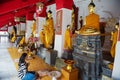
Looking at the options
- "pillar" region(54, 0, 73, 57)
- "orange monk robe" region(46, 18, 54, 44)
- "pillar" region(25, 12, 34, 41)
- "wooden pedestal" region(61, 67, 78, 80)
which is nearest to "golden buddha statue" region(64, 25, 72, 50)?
"pillar" region(54, 0, 73, 57)

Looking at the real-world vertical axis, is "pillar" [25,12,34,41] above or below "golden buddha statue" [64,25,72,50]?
above

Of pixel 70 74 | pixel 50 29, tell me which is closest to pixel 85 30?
pixel 70 74

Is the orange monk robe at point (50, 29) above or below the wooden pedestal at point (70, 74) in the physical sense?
above

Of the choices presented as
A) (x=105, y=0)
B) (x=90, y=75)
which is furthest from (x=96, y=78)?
(x=105, y=0)

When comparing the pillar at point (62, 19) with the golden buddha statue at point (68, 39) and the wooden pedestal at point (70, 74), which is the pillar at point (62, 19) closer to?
the golden buddha statue at point (68, 39)

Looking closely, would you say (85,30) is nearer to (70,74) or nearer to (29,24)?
(70,74)

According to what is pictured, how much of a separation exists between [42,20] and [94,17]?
5039 mm

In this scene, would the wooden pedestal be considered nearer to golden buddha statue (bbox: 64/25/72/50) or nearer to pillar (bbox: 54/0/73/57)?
golden buddha statue (bbox: 64/25/72/50)

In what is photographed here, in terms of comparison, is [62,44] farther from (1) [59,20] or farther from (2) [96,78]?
(2) [96,78]

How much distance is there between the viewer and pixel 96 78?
4598mm

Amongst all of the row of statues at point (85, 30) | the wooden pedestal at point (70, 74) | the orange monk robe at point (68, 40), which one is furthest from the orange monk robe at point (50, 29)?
the wooden pedestal at point (70, 74)

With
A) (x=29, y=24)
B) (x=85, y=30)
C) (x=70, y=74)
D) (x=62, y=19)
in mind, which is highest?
(x=29, y=24)

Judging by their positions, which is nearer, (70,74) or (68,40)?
(70,74)

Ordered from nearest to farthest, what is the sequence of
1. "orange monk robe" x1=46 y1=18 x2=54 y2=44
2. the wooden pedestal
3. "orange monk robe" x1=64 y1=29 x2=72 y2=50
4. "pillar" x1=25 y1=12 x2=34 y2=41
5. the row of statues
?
the wooden pedestal → the row of statues → "orange monk robe" x1=64 y1=29 x2=72 y2=50 → "orange monk robe" x1=46 y1=18 x2=54 y2=44 → "pillar" x1=25 y1=12 x2=34 y2=41
